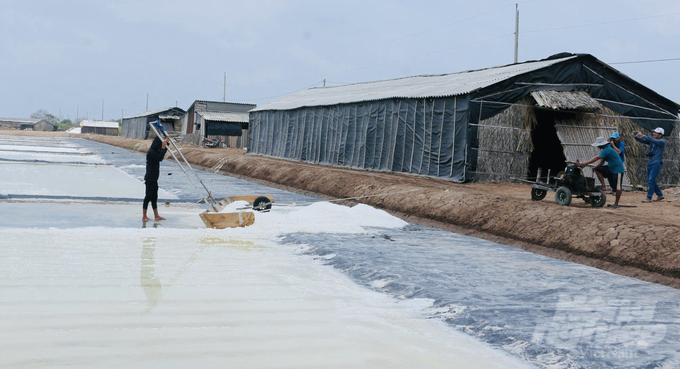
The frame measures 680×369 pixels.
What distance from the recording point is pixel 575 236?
988 cm

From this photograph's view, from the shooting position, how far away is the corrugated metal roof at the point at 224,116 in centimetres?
5209

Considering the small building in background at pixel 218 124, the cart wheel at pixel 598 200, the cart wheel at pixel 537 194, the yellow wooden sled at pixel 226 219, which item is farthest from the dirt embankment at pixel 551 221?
the small building in background at pixel 218 124

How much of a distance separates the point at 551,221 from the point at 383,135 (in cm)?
1352

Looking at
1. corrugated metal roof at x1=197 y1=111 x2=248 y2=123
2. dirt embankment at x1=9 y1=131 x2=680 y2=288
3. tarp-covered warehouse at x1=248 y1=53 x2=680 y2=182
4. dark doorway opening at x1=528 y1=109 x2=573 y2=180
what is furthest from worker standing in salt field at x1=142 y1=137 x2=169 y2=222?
corrugated metal roof at x1=197 y1=111 x2=248 y2=123

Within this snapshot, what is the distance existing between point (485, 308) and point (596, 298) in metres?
1.38

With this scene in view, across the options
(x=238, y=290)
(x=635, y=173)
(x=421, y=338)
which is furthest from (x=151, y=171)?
(x=635, y=173)

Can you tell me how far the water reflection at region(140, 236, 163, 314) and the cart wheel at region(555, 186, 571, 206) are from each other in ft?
25.0

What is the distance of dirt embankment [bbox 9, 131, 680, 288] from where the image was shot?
859 cm

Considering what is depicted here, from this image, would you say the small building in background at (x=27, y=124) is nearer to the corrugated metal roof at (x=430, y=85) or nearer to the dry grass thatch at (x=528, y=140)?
the corrugated metal roof at (x=430, y=85)

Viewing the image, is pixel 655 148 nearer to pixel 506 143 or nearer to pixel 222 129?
pixel 506 143

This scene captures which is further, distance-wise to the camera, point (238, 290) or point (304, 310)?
point (238, 290)

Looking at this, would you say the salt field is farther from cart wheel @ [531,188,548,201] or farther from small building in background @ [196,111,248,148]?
small building in background @ [196,111,248,148]

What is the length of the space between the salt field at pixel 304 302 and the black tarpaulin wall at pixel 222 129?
42.2 meters

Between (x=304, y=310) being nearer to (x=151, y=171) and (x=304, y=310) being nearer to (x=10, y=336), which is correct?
(x=10, y=336)
